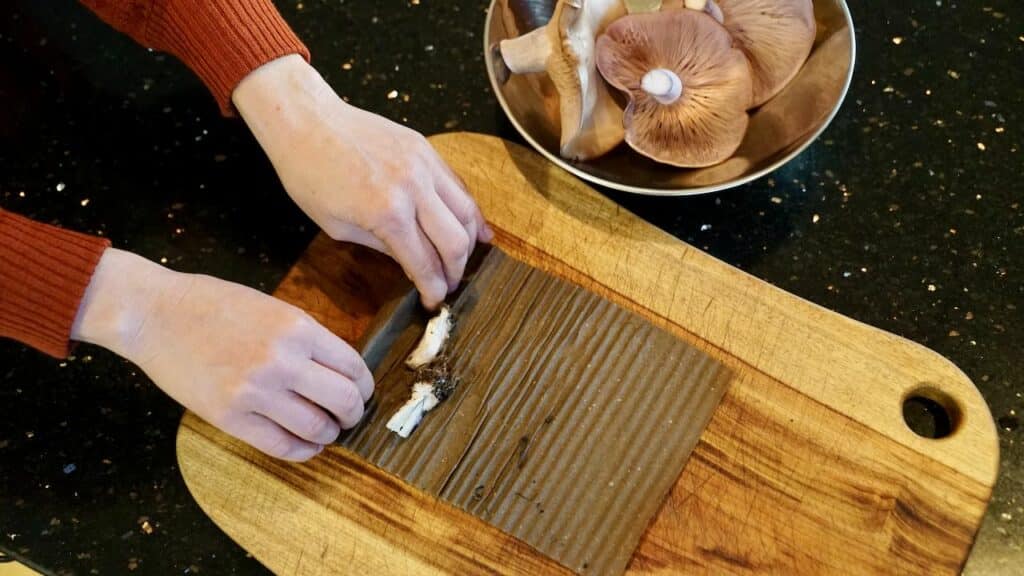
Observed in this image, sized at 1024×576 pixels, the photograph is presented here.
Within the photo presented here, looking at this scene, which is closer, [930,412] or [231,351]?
[231,351]

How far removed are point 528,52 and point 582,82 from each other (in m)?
0.08

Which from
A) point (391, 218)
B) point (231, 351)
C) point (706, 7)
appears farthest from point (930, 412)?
point (231, 351)

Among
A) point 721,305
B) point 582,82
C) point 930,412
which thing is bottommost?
point 930,412

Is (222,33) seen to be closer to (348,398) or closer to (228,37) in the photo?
(228,37)

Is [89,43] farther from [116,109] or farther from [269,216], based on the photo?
[269,216]

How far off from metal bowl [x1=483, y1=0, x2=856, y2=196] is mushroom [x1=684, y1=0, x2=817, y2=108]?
2 centimetres

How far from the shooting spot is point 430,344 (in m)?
0.88

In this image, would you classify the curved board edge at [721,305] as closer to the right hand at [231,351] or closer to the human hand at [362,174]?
the human hand at [362,174]

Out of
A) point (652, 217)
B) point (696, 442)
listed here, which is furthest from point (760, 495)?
point (652, 217)

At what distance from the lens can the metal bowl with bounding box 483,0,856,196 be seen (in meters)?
0.90

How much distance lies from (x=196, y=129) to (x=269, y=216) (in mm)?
171

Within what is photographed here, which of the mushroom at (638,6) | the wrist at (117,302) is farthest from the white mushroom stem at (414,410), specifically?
the mushroom at (638,6)

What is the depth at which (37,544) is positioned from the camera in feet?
2.92

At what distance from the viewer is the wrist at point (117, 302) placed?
0.81 meters
